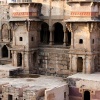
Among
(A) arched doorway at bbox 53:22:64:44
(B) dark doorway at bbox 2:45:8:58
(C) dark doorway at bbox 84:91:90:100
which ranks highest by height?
(A) arched doorway at bbox 53:22:64:44

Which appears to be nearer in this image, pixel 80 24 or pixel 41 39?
pixel 80 24

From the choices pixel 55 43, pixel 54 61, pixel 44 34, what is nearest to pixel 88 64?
pixel 54 61

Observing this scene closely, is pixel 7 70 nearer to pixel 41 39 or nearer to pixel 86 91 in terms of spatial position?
pixel 41 39

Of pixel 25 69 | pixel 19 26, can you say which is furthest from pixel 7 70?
pixel 19 26

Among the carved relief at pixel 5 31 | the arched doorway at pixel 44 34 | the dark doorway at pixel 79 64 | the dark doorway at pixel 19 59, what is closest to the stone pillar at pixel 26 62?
the dark doorway at pixel 19 59

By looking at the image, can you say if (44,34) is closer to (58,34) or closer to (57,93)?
(58,34)

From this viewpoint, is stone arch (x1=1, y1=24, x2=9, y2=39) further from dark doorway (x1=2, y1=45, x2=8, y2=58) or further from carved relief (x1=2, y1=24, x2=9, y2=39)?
dark doorway (x1=2, y1=45, x2=8, y2=58)

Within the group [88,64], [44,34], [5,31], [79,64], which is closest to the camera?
[88,64]

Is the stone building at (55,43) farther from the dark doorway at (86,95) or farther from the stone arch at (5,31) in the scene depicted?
the stone arch at (5,31)

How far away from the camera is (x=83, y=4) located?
25.2 m

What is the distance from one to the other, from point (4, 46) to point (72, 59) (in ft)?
32.4

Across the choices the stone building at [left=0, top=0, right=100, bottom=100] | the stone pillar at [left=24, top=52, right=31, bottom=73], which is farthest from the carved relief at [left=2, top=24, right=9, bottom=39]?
the stone pillar at [left=24, top=52, right=31, bottom=73]

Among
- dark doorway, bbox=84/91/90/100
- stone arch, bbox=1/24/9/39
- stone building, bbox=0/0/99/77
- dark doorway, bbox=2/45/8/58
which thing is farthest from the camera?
dark doorway, bbox=2/45/8/58

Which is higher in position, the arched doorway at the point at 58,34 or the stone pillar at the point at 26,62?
the arched doorway at the point at 58,34
